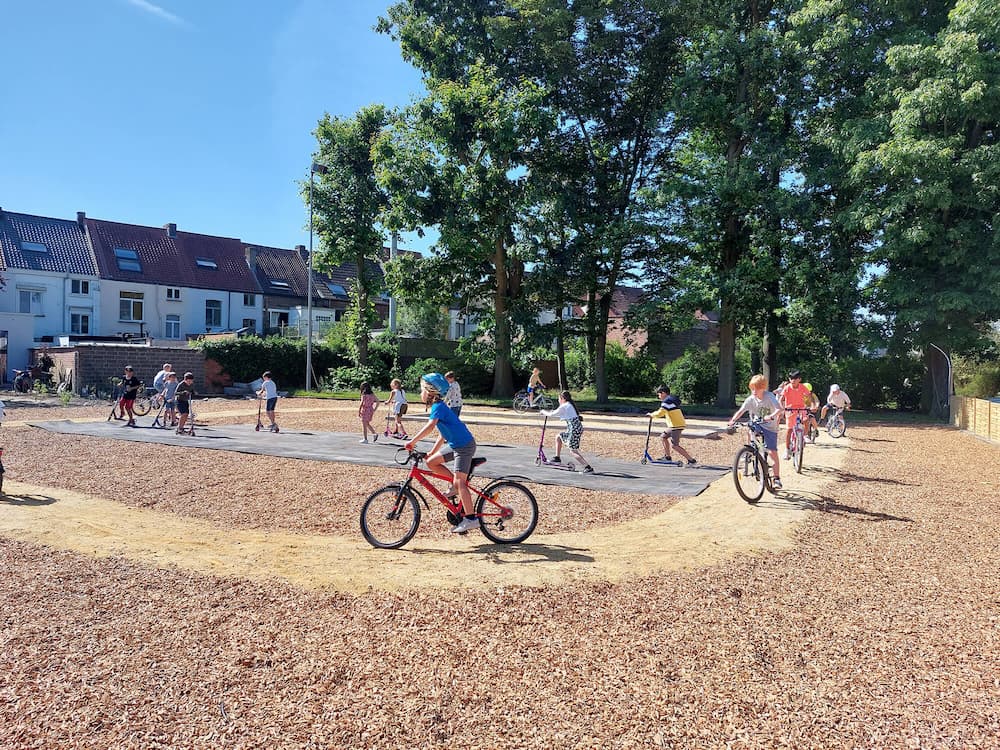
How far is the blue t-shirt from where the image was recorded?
6918 mm

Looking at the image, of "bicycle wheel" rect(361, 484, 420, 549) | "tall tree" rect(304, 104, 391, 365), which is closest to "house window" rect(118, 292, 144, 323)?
"tall tree" rect(304, 104, 391, 365)

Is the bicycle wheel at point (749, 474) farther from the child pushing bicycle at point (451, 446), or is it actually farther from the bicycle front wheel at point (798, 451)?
the child pushing bicycle at point (451, 446)

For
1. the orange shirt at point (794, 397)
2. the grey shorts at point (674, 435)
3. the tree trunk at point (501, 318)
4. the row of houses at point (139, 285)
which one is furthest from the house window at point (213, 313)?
the orange shirt at point (794, 397)

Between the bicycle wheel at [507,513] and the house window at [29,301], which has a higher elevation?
the house window at [29,301]

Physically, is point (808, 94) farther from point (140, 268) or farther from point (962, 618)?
point (140, 268)

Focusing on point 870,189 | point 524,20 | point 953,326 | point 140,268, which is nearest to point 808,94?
point 870,189

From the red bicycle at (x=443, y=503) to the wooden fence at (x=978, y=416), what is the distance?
1561 centimetres

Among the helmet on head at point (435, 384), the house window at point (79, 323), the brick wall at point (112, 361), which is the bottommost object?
the helmet on head at point (435, 384)

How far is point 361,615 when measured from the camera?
5.12 metres

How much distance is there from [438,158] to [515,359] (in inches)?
376

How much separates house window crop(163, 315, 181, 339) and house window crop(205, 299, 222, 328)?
1.96 m

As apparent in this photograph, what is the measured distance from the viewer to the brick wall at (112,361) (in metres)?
28.5

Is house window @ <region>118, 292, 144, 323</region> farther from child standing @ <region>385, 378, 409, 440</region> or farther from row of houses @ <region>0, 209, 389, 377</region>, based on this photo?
child standing @ <region>385, 378, 409, 440</region>

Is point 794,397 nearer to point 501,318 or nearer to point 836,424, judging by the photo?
point 836,424
